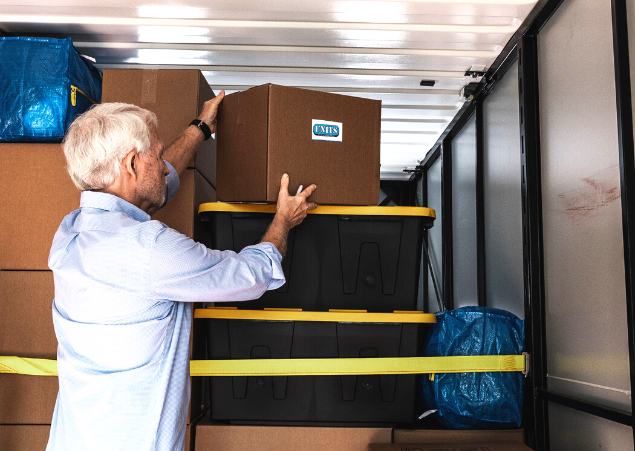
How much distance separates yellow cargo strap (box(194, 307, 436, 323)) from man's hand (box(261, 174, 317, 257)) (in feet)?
1.25

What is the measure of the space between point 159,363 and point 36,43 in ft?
5.50

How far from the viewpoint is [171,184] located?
7.27 ft

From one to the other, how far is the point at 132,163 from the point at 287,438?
1.31 metres

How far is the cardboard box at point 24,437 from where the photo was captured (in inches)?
93.3

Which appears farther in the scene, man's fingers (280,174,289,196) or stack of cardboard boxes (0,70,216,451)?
stack of cardboard boxes (0,70,216,451)

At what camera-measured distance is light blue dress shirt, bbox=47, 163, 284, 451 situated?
5.25ft

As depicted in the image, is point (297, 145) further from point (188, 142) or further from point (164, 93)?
point (164, 93)

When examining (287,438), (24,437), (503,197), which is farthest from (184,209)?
(503,197)

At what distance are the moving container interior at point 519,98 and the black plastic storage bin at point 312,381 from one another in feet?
2.01

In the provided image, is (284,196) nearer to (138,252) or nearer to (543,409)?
(138,252)

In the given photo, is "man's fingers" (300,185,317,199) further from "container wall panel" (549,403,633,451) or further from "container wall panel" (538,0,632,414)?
"container wall panel" (549,403,633,451)

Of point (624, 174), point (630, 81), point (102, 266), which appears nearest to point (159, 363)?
point (102, 266)

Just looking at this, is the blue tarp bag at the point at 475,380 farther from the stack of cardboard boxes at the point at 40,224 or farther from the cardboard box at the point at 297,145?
the stack of cardboard boxes at the point at 40,224

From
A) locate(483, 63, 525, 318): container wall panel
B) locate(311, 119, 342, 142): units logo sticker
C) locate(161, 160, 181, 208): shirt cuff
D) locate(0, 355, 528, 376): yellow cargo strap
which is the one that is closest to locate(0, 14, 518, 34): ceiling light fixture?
locate(483, 63, 525, 318): container wall panel
